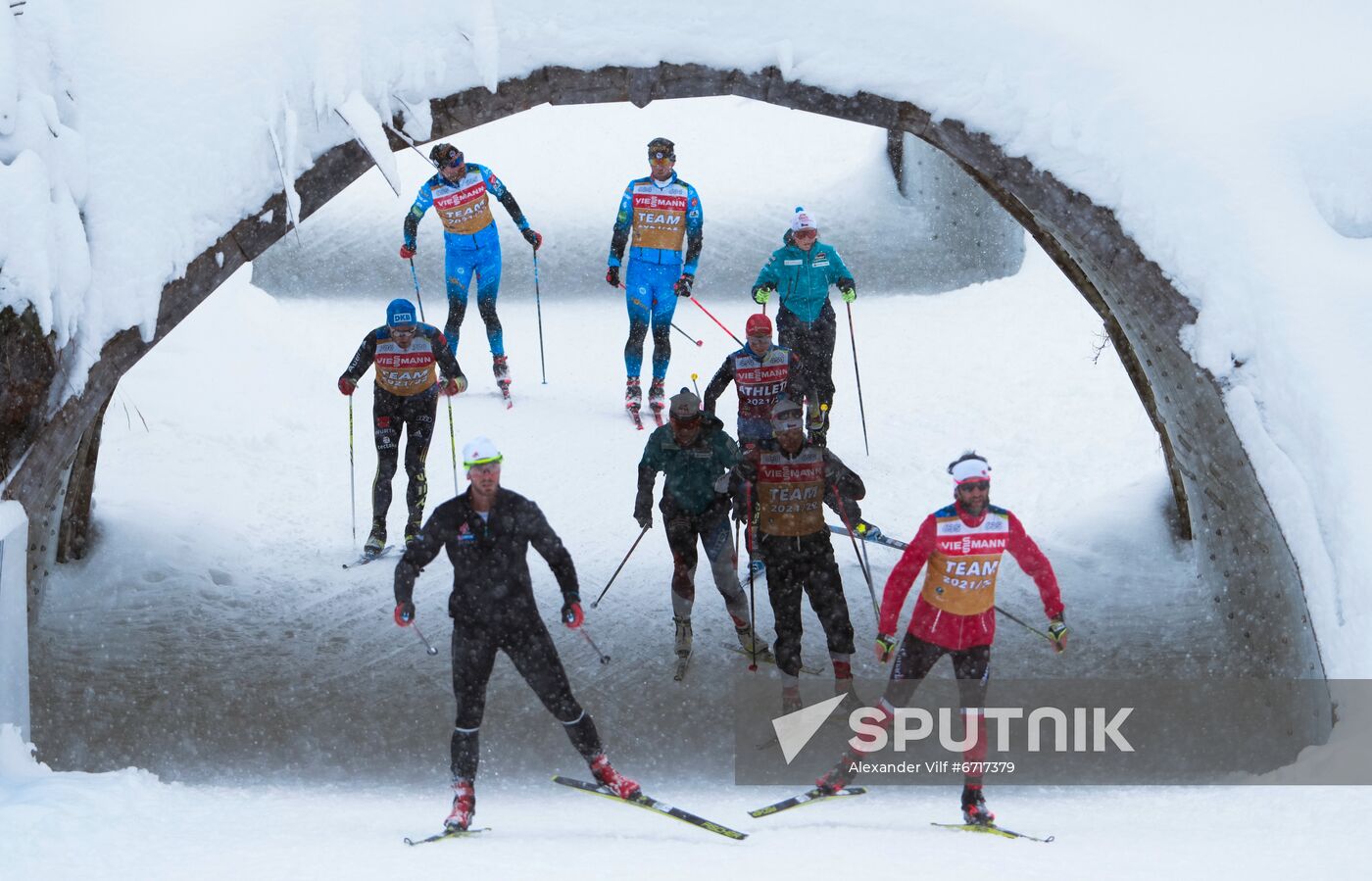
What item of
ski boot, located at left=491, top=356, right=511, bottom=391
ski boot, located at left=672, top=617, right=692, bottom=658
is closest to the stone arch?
ski boot, located at left=672, top=617, right=692, bottom=658

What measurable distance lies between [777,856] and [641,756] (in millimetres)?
2263

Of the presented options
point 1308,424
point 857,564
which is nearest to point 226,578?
point 857,564

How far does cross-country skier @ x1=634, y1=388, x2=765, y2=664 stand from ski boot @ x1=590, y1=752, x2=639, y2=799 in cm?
156

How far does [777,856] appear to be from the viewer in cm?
574

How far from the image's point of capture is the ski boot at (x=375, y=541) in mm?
9547

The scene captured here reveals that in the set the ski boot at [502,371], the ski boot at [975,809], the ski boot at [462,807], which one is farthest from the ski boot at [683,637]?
the ski boot at [502,371]

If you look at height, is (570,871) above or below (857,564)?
below

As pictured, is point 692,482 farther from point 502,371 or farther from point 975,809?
point 502,371

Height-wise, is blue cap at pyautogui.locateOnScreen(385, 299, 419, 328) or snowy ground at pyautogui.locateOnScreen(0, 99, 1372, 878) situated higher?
blue cap at pyautogui.locateOnScreen(385, 299, 419, 328)

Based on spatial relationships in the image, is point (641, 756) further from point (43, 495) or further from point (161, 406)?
point (161, 406)

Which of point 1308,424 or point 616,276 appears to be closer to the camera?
point 1308,424

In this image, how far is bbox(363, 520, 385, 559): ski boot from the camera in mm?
9547

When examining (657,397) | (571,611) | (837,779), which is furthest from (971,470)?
(657,397)

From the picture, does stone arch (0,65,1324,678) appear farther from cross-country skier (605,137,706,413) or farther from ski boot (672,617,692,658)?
ski boot (672,617,692,658)
